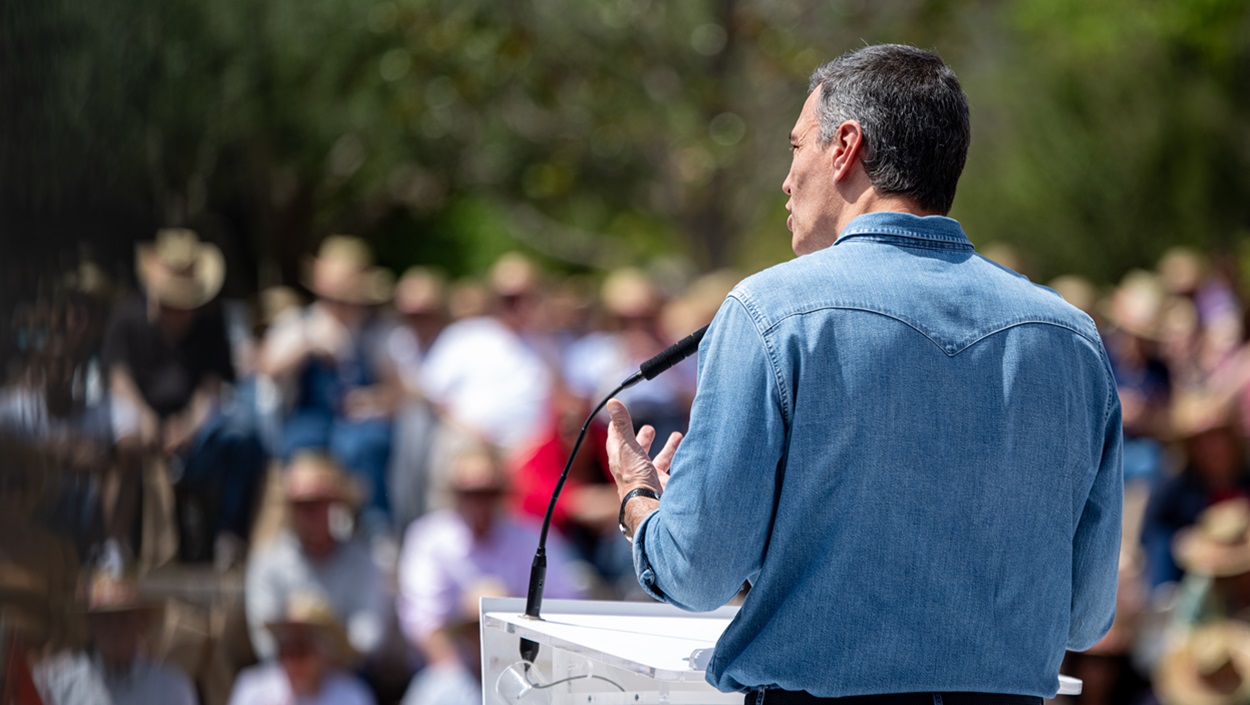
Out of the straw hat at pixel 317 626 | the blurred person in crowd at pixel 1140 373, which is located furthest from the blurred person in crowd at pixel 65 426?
the blurred person in crowd at pixel 1140 373

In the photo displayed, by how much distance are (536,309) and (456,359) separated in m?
0.58

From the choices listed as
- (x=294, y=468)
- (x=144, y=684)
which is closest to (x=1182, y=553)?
(x=294, y=468)

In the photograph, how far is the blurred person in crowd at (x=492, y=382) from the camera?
662 centimetres

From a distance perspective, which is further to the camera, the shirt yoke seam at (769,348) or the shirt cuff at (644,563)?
the shirt cuff at (644,563)

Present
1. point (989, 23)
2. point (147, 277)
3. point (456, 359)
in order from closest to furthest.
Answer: point (147, 277)
point (456, 359)
point (989, 23)

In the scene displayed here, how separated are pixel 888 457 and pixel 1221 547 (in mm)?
4382

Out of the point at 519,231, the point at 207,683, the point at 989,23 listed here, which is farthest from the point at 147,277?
the point at 519,231

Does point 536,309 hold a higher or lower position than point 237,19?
higher

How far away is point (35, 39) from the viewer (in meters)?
1.20

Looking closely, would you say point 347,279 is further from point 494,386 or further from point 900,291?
point 900,291

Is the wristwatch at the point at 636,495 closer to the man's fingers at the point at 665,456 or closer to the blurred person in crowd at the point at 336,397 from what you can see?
the man's fingers at the point at 665,456

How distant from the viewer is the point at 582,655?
1.90m

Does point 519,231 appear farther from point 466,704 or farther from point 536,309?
point 466,704

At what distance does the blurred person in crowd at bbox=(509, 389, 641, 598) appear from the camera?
575 centimetres
